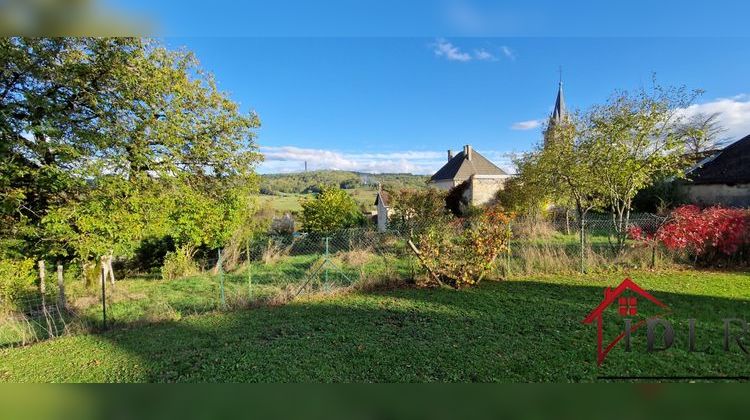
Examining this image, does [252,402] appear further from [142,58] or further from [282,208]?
[282,208]

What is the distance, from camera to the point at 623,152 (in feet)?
26.5

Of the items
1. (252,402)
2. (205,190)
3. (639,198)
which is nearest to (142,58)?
(205,190)

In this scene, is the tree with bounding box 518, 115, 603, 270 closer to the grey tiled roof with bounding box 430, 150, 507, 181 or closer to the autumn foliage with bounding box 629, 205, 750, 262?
the autumn foliage with bounding box 629, 205, 750, 262

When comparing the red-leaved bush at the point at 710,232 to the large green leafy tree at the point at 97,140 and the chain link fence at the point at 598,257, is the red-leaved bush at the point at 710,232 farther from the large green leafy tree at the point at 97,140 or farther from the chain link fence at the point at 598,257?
the large green leafy tree at the point at 97,140

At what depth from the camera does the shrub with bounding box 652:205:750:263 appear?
24.3ft

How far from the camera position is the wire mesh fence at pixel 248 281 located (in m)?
6.02

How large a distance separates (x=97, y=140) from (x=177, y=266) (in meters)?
5.02

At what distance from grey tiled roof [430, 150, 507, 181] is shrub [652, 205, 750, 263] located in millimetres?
22042

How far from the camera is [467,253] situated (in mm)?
6734

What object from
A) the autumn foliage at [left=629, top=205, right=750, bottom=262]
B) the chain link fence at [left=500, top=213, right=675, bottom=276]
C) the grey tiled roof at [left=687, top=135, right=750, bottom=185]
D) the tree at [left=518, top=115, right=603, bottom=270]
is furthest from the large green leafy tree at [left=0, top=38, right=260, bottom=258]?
the grey tiled roof at [left=687, top=135, right=750, bottom=185]

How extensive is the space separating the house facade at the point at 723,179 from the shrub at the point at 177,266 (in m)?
19.6

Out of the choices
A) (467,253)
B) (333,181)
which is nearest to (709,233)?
(467,253)

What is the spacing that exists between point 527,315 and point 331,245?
28.8 feet

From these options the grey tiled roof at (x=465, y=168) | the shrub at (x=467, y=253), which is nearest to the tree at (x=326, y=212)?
the shrub at (x=467, y=253)
